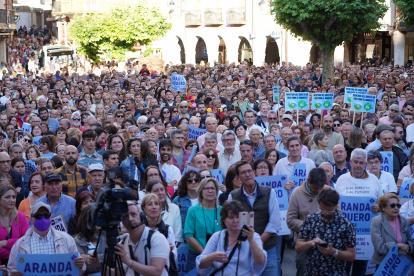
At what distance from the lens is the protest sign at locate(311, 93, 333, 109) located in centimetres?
1454

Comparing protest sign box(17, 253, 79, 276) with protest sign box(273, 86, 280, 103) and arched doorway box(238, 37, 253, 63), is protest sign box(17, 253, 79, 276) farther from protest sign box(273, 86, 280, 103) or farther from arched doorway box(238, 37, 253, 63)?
arched doorway box(238, 37, 253, 63)

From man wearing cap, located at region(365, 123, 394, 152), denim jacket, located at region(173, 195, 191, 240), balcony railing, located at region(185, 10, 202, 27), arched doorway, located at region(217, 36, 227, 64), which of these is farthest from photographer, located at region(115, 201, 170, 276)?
arched doorway, located at region(217, 36, 227, 64)

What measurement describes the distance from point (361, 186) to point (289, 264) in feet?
5.89

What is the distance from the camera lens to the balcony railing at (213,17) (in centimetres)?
4612

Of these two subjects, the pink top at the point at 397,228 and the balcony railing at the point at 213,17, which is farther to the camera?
the balcony railing at the point at 213,17

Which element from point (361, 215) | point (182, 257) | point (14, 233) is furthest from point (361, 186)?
point (14, 233)

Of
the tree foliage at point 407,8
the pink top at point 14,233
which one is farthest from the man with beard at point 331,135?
the tree foliage at point 407,8

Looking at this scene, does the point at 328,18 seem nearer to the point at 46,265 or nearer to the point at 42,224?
the point at 42,224

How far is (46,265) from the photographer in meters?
6.05

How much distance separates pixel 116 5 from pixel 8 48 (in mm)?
8339

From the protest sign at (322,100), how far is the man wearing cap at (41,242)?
923 centimetres

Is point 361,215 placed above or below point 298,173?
below

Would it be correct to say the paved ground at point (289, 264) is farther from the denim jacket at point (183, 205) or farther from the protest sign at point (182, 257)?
the protest sign at point (182, 257)

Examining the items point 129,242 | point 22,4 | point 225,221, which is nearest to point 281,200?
point 225,221
